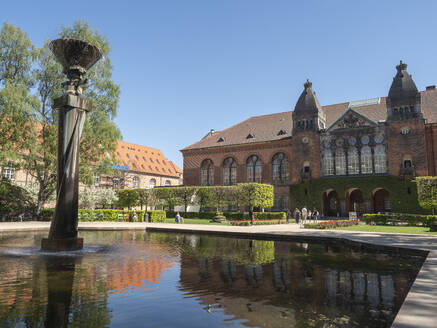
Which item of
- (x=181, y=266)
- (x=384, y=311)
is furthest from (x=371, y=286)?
(x=181, y=266)

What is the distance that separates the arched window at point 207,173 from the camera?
48.4 metres

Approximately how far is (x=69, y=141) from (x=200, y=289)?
26.2 feet

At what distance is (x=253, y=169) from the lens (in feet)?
148

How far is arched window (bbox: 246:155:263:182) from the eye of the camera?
146 ft

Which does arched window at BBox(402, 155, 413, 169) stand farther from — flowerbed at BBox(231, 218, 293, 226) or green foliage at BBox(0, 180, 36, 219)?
green foliage at BBox(0, 180, 36, 219)

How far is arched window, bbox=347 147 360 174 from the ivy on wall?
48.2 inches

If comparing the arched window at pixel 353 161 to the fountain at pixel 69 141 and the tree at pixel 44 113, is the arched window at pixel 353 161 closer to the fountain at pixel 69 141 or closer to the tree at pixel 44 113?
the tree at pixel 44 113

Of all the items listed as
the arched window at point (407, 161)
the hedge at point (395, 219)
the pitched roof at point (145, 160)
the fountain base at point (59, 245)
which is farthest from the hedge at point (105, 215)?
the pitched roof at point (145, 160)

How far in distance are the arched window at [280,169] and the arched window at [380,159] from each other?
433 inches

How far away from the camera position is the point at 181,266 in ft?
29.7

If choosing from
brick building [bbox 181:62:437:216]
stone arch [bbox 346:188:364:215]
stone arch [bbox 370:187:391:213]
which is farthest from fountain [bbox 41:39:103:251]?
stone arch [bbox 346:188:364:215]

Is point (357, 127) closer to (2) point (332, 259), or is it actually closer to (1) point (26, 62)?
(2) point (332, 259)

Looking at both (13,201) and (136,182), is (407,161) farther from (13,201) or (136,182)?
(136,182)

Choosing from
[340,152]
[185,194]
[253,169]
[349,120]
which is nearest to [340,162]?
[340,152]
